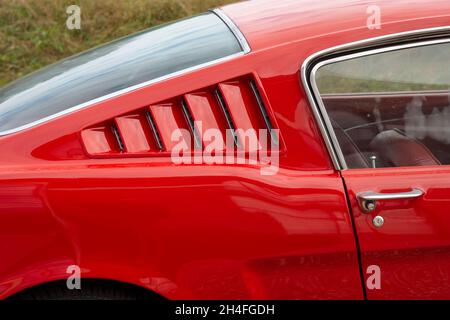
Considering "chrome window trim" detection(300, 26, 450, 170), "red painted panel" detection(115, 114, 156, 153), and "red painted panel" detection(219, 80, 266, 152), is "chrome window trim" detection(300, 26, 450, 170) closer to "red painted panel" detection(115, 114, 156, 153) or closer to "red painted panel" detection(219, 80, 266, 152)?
"red painted panel" detection(219, 80, 266, 152)

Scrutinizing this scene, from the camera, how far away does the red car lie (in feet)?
8.11

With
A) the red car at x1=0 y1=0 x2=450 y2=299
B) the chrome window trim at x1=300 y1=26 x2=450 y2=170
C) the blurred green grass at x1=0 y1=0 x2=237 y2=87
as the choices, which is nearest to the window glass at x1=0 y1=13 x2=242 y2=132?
the red car at x1=0 y1=0 x2=450 y2=299

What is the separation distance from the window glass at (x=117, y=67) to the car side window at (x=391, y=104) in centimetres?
38

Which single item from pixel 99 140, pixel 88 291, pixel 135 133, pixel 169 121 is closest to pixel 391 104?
pixel 169 121

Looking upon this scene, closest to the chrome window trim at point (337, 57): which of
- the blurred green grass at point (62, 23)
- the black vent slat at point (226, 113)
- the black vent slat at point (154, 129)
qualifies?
the black vent slat at point (226, 113)

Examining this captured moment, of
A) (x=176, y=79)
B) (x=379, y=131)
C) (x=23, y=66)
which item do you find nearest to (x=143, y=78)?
(x=176, y=79)

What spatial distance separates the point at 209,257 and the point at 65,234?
1.42ft

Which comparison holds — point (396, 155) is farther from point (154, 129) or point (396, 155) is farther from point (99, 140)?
point (99, 140)

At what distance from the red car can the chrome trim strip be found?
15mm

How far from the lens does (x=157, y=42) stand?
3098mm

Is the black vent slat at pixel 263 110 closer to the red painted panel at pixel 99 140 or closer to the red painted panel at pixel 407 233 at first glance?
the red painted panel at pixel 407 233

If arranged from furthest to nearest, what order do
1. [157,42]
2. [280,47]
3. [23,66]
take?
[23,66] → [157,42] → [280,47]
